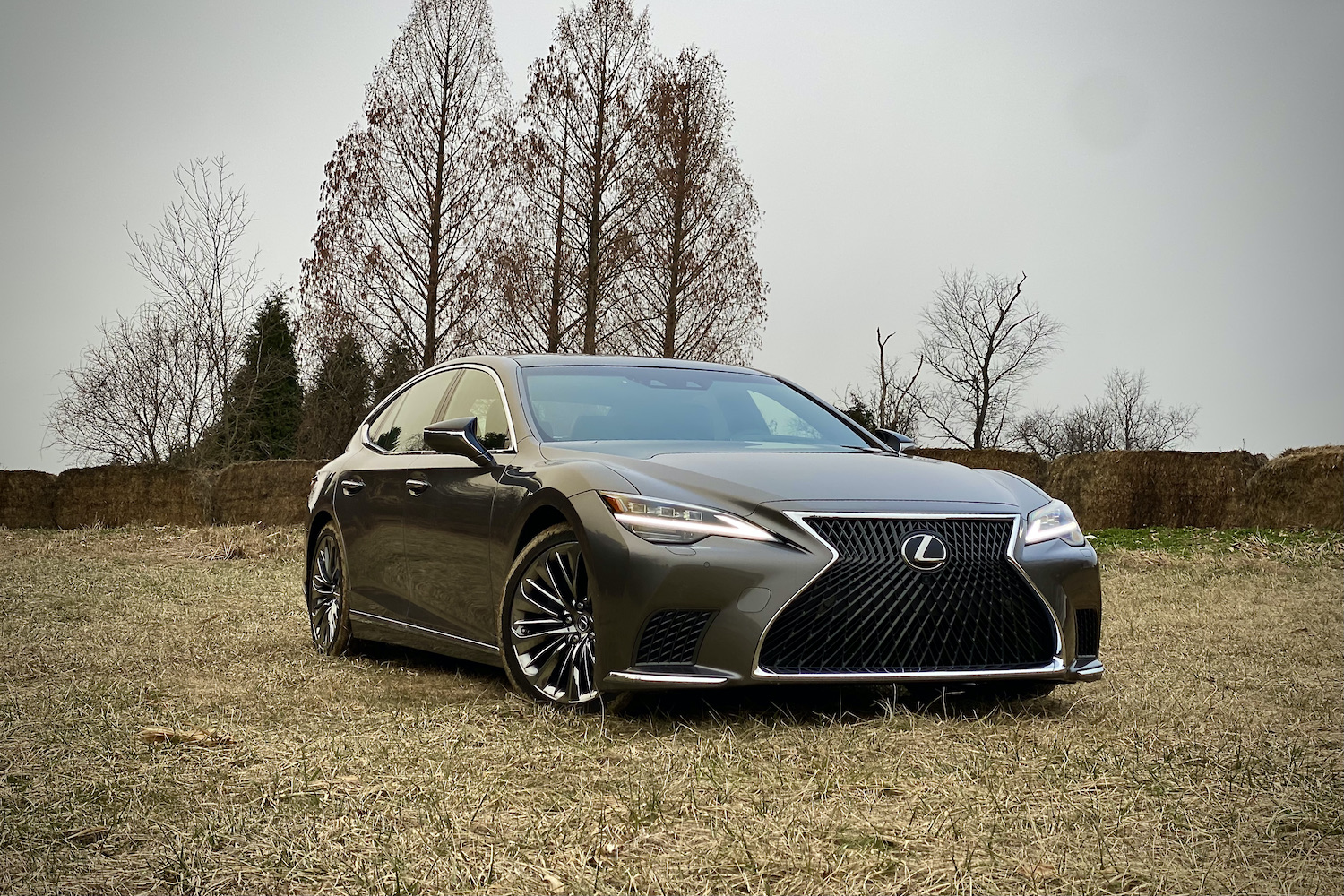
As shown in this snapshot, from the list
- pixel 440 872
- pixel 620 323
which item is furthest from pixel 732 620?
pixel 620 323

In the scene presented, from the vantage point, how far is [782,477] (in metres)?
4.80

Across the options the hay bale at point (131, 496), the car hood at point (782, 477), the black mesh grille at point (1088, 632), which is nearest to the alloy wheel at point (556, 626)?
the car hood at point (782, 477)

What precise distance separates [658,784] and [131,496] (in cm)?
1978

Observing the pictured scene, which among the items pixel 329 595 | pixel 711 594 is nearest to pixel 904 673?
pixel 711 594

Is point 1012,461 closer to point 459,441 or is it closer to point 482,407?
point 482,407

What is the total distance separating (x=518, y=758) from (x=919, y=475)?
1887mm

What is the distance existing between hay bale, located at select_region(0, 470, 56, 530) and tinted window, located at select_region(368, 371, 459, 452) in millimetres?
16767

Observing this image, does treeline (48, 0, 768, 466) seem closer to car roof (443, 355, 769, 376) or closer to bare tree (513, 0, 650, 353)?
bare tree (513, 0, 650, 353)

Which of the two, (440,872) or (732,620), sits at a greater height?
A: (732,620)

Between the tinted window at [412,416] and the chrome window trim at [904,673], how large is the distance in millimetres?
2646

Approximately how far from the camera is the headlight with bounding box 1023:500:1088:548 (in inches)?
191

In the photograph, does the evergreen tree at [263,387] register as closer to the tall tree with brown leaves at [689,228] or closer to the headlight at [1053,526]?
the tall tree with brown leaves at [689,228]

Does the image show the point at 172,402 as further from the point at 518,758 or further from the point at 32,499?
the point at 518,758

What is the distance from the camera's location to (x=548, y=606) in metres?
5.02
